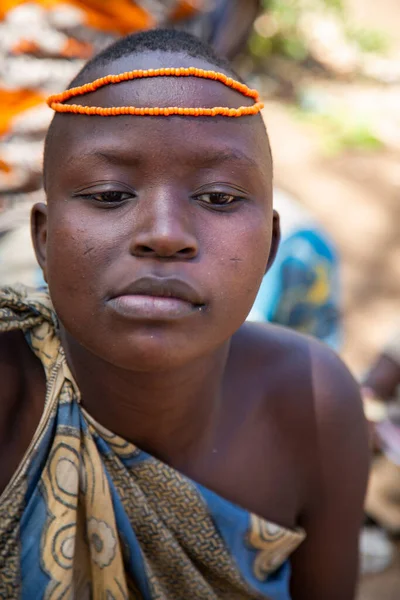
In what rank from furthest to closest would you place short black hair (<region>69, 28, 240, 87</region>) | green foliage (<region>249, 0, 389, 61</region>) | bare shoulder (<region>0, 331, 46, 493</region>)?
green foliage (<region>249, 0, 389, 61</region>) < bare shoulder (<region>0, 331, 46, 493</region>) < short black hair (<region>69, 28, 240, 87</region>)

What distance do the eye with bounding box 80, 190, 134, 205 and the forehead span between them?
6 cm

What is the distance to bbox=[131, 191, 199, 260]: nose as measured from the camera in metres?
1.12

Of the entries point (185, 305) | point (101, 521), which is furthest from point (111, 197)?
point (101, 521)

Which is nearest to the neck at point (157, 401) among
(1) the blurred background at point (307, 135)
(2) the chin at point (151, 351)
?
(2) the chin at point (151, 351)

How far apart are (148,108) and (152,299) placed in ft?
0.99

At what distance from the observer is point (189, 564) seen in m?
1.50

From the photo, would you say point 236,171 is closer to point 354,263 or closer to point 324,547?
point 324,547

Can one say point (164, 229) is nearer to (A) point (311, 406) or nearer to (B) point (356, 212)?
(A) point (311, 406)

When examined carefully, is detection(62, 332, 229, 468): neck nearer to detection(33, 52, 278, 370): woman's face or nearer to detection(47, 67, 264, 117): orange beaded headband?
detection(33, 52, 278, 370): woman's face

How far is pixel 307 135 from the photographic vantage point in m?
5.69

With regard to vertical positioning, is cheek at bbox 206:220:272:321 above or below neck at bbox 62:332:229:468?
above

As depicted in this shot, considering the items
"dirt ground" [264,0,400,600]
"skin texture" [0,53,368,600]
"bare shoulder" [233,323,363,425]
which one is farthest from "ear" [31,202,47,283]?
"dirt ground" [264,0,400,600]

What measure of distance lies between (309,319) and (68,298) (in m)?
1.57

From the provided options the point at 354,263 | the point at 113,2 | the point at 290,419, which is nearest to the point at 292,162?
the point at 354,263
